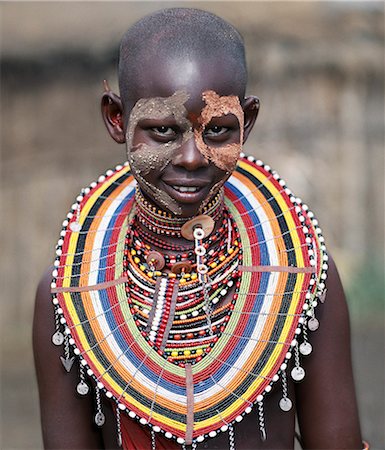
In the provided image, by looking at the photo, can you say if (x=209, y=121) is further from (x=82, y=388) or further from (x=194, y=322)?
(x=82, y=388)

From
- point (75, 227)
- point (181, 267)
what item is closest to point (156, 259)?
point (181, 267)

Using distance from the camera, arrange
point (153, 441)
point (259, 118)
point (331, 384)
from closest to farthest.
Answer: point (153, 441) → point (331, 384) → point (259, 118)

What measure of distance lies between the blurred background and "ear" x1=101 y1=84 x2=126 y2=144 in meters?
4.45

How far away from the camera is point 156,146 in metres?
2.48

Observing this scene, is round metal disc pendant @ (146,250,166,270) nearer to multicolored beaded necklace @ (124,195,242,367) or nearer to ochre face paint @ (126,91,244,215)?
multicolored beaded necklace @ (124,195,242,367)

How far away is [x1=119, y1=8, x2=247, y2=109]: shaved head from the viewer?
2416 mm

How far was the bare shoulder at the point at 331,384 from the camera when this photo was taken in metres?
2.77

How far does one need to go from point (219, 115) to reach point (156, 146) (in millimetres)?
189

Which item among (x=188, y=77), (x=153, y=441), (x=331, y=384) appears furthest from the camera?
(x=331, y=384)

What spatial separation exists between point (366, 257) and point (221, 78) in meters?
5.17

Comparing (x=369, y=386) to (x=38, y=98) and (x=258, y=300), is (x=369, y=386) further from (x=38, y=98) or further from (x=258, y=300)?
(x=258, y=300)

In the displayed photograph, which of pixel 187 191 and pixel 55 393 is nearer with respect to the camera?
pixel 187 191

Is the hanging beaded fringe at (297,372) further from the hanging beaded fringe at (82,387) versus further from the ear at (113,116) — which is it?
the ear at (113,116)

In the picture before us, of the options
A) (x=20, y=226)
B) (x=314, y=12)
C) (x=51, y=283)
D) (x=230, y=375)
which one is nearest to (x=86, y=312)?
(x=51, y=283)
